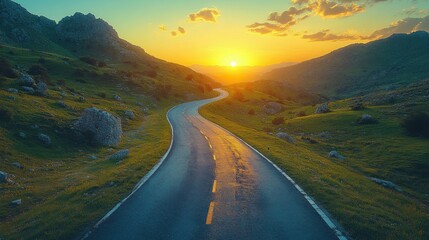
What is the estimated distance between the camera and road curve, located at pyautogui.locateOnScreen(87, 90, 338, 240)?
11.7m

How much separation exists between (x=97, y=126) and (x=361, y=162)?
31.2m

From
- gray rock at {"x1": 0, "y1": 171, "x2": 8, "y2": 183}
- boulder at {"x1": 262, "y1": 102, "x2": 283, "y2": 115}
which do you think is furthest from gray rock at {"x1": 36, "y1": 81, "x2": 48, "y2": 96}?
boulder at {"x1": 262, "y1": 102, "x2": 283, "y2": 115}

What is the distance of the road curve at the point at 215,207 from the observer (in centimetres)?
1172

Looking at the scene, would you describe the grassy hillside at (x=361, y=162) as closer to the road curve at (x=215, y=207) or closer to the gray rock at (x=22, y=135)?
the road curve at (x=215, y=207)

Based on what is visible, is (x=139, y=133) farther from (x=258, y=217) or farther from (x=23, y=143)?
(x=258, y=217)

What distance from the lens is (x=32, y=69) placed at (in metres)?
65.4

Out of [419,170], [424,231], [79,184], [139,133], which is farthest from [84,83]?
[424,231]

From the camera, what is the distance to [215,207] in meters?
14.5

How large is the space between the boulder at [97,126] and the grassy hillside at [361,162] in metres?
15.7

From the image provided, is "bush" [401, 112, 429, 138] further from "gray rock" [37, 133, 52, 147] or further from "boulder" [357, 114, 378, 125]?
"gray rock" [37, 133, 52, 147]

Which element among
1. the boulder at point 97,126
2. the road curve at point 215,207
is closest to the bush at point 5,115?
the boulder at point 97,126

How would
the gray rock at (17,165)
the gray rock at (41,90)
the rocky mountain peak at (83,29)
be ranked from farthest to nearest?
the rocky mountain peak at (83,29) < the gray rock at (41,90) < the gray rock at (17,165)

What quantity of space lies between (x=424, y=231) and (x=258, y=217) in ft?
21.5

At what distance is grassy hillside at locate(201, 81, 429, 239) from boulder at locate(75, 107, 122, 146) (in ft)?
51.6
